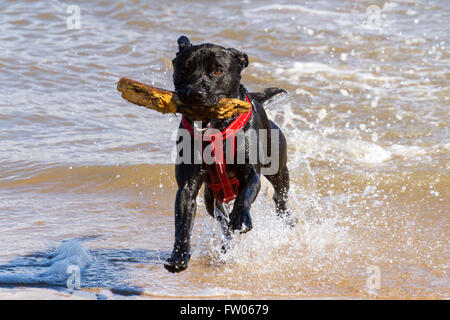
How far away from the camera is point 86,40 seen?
13.3 metres

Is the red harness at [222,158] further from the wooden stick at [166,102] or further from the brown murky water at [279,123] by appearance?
the brown murky water at [279,123]

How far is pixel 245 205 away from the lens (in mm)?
4391

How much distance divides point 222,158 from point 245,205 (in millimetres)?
409

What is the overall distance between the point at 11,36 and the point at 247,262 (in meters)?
9.58

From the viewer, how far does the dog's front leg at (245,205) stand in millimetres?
4305

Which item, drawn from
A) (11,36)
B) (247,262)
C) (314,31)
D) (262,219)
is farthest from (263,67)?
(247,262)

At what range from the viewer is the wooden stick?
435cm

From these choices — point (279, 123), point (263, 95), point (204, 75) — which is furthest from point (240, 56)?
point (279, 123)

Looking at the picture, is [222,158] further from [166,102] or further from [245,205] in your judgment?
[166,102]

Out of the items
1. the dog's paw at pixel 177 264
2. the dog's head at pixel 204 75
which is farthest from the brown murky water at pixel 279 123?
the dog's head at pixel 204 75

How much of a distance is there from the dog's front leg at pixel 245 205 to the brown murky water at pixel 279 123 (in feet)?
2.06

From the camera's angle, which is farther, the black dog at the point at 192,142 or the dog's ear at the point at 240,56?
the dog's ear at the point at 240,56

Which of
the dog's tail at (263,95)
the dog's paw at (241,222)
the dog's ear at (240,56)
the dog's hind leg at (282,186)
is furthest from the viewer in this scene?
the dog's hind leg at (282,186)
